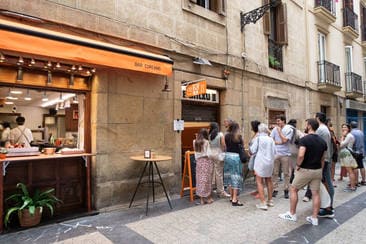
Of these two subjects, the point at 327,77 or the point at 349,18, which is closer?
the point at 327,77

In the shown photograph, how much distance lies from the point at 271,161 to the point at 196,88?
7.41ft

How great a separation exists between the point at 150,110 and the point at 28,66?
2.44 metres

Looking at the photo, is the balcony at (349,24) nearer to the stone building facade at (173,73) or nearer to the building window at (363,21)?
the building window at (363,21)

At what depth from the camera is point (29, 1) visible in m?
4.33

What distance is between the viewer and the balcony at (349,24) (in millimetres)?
14391

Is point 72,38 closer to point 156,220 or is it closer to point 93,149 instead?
point 93,149

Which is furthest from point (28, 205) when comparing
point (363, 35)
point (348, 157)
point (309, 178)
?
point (363, 35)

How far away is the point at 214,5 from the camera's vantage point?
783 centimetres

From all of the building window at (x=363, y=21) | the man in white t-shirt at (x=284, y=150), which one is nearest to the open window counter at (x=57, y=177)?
the man in white t-shirt at (x=284, y=150)

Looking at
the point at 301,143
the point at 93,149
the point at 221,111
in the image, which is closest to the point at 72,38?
the point at 93,149

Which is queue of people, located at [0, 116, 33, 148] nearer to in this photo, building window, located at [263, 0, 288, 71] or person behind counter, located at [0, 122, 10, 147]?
person behind counter, located at [0, 122, 10, 147]

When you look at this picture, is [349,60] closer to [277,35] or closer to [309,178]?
[277,35]

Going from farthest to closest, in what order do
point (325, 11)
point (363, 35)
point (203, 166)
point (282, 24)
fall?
point (363, 35), point (325, 11), point (282, 24), point (203, 166)

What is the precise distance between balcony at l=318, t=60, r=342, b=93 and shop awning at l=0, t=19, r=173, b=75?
31.2ft
